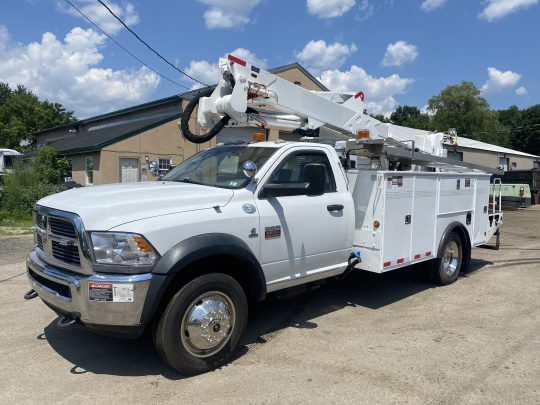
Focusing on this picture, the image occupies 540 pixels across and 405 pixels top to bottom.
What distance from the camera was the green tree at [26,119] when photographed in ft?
153

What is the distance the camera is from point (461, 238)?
7.43m

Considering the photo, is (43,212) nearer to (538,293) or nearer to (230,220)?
(230,220)

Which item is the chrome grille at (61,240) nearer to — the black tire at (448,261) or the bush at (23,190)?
the black tire at (448,261)

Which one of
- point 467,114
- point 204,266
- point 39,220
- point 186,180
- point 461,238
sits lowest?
point 461,238

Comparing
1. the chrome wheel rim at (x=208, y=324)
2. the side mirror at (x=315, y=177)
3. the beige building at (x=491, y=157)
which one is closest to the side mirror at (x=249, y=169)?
the side mirror at (x=315, y=177)

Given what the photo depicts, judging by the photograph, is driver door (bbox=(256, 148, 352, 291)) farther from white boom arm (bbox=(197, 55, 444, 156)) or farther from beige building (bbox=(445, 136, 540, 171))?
beige building (bbox=(445, 136, 540, 171))

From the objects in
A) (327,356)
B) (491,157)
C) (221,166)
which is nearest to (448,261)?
(327,356)

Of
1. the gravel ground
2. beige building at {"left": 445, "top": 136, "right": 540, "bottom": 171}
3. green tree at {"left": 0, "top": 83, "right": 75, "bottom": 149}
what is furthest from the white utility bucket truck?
green tree at {"left": 0, "top": 83, "right": 75, "bottom": 149}

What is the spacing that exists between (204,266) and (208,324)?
0.50 m

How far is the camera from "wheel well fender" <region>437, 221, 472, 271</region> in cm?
672

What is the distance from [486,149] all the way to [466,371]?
3804 centimetres

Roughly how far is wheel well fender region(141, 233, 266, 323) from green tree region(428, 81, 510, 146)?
57560mm

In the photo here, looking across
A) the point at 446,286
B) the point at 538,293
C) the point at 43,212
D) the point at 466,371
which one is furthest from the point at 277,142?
the point at 538,293

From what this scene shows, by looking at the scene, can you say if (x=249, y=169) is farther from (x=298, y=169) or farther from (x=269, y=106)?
(x=269, y=106)
